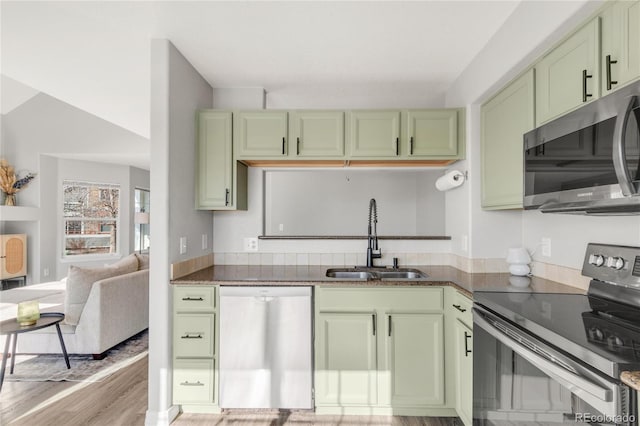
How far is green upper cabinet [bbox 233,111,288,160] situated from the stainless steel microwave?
1.62 meters

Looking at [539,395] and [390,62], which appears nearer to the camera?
[539,395]

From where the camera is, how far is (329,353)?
2191 millimetres

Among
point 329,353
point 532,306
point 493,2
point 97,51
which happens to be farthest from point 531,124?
point 97,51

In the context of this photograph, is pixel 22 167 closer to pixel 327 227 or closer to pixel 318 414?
pixel 327 227

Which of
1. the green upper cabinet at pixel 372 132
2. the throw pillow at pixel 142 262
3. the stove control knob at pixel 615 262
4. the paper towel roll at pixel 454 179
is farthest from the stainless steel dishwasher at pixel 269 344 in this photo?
the throw pillow at pixel 142 262

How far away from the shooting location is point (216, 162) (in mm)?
2600

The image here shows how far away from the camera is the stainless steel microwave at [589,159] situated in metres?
1.08

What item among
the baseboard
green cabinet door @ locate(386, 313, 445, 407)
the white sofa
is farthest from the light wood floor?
the white sofa

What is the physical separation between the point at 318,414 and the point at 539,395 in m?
1.45

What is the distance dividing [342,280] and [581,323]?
127 centimetres

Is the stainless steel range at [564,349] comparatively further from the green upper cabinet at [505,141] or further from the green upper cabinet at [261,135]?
the green upper cabinet at [261,135]

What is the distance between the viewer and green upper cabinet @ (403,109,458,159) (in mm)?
2547

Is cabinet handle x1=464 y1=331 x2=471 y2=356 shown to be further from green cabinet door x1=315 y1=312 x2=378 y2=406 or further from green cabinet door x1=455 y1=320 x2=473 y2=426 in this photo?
green cabinet door x1=315 y1=312 x2=378 y2=406

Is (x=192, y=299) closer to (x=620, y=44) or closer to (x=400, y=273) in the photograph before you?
(x=400, y=273)
